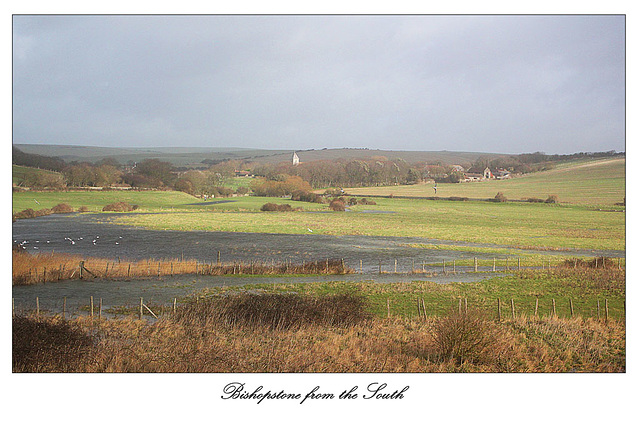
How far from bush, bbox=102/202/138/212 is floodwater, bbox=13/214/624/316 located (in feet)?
1.40

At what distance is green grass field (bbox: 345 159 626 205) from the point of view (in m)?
12.8

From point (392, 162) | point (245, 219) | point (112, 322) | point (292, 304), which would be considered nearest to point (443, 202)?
point (392, 162)

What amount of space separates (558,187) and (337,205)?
9091 mm

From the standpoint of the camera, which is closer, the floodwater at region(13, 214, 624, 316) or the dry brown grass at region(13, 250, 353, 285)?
the dry brown grass at region(13, 250, 353, 285)

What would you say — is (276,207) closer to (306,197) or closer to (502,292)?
(306,197)


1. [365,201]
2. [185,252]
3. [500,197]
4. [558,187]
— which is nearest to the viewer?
[558,187]

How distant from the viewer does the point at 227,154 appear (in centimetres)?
1536

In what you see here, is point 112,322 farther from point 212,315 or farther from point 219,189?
point 219,189

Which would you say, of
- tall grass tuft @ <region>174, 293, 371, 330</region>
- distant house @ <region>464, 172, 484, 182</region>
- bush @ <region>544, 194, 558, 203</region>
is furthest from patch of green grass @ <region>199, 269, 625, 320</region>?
distant house @ <region>464, 172, 484, 182</region>

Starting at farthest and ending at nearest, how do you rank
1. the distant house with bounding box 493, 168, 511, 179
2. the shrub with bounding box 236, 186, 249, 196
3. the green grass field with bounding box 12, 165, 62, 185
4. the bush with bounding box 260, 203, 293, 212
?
the bush with bounding box 260, 203, 293, 212 → the shrub with bounding box 236, 186, 249, 196 → the distant house with bounding box 493, 168, 511, 179 → the green grass field with bounding box 12, 165, 62, 185

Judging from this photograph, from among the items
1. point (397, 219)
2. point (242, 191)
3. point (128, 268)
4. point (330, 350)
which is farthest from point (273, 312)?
point (397, 219)

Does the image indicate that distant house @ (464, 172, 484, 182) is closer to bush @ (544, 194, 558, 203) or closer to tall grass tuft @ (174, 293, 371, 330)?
bush @ (544, 194, 558, 203)

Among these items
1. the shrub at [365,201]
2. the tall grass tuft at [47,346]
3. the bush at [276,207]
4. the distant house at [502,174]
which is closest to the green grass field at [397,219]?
the bush at [276,207]

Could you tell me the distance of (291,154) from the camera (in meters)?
14.9
